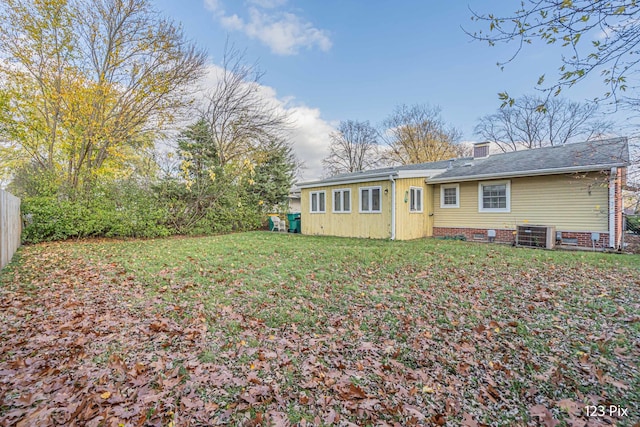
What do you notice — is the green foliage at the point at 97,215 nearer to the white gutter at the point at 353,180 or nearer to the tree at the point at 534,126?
the white gutter at the point at 353,180

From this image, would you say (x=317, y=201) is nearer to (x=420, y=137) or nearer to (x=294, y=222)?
(x=294, y=222)

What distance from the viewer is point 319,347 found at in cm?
296

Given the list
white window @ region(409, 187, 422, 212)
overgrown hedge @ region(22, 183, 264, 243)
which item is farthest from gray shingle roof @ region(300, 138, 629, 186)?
overgrown hedge @ region(22, 183, 264, 243)

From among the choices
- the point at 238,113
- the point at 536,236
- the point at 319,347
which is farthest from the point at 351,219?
the point at 319,347

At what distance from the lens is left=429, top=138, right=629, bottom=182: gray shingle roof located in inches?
335

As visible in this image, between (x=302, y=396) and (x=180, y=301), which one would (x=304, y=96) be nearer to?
(x=180, y=301)

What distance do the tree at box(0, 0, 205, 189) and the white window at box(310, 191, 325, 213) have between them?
704 centimetres

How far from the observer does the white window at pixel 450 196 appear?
38.4ft

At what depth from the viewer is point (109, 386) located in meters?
2.26

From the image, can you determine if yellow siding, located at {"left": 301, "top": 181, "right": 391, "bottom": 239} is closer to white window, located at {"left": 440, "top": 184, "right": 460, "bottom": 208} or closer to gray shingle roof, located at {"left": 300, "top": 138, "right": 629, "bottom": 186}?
gray shingle roof, located at {"left": 300, "top": 138, "right": 629, "bottom": 186}

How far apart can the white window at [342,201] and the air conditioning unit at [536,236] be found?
20.5 feet

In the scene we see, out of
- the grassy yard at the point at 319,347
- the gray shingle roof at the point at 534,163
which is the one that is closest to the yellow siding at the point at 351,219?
the gray shingle roof at the point at 534,163

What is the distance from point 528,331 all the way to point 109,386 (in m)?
4.13

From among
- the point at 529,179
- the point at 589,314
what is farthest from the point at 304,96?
the point at 589,314
